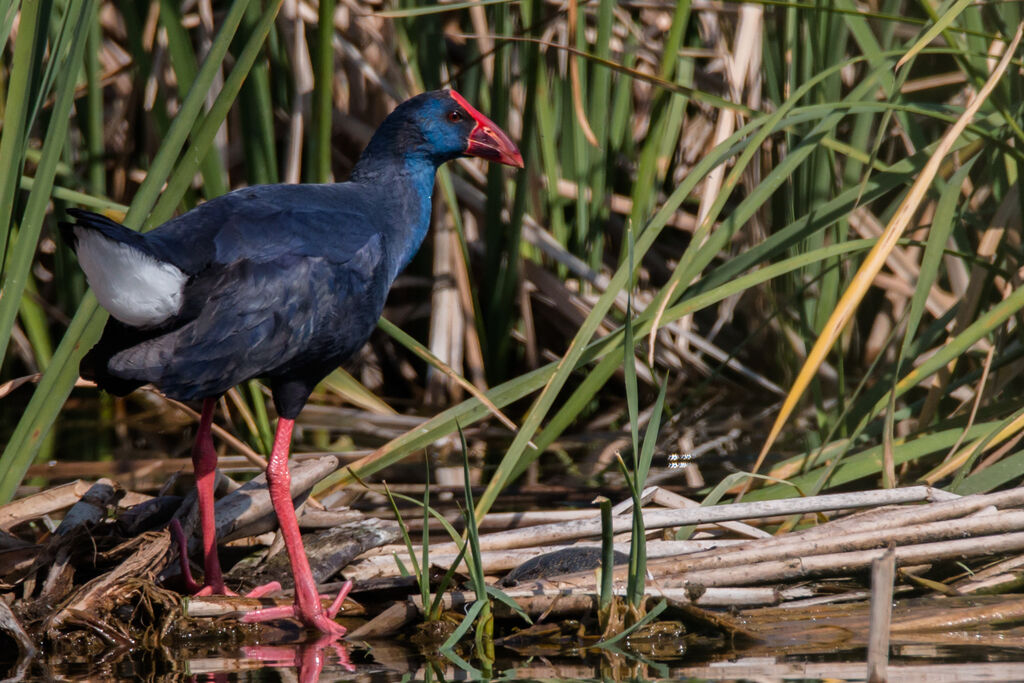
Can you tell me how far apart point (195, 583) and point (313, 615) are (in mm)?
310

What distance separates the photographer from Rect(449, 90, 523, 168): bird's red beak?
2883 millimetres

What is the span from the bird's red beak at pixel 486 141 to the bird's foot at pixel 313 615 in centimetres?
110

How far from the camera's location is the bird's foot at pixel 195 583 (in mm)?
2414

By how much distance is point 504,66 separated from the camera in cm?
354

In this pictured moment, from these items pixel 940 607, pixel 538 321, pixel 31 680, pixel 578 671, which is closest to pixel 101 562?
pixel 31 680

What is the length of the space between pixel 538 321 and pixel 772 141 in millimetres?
1067

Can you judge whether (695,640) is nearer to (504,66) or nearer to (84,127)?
(504,66)

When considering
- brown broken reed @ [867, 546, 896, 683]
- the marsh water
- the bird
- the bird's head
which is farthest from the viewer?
the bird's head

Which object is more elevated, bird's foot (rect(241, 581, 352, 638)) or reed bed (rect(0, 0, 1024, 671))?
reed bed (rect(0, 0, 1024, 671))

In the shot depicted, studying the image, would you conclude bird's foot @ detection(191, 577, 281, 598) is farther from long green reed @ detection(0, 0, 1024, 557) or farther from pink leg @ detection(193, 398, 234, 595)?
long green reed @ detection(0, 0, 1024, 557)

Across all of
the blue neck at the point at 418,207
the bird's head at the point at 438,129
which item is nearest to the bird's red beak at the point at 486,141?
the bird's head at the point at 438,129

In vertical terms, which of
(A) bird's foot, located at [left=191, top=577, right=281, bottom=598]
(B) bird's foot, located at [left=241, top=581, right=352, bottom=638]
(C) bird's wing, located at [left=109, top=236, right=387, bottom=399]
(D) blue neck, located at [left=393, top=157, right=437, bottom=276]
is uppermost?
(D) blue neck, located at [left=393, top=157, right=437, bottom=276]

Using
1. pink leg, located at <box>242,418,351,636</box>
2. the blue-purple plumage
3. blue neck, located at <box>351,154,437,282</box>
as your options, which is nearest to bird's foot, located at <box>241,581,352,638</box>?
pink leg, located at <box>242,418,351,636</box>

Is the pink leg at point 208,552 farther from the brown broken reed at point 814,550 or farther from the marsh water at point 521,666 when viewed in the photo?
the brown broken reed at point 814,550
